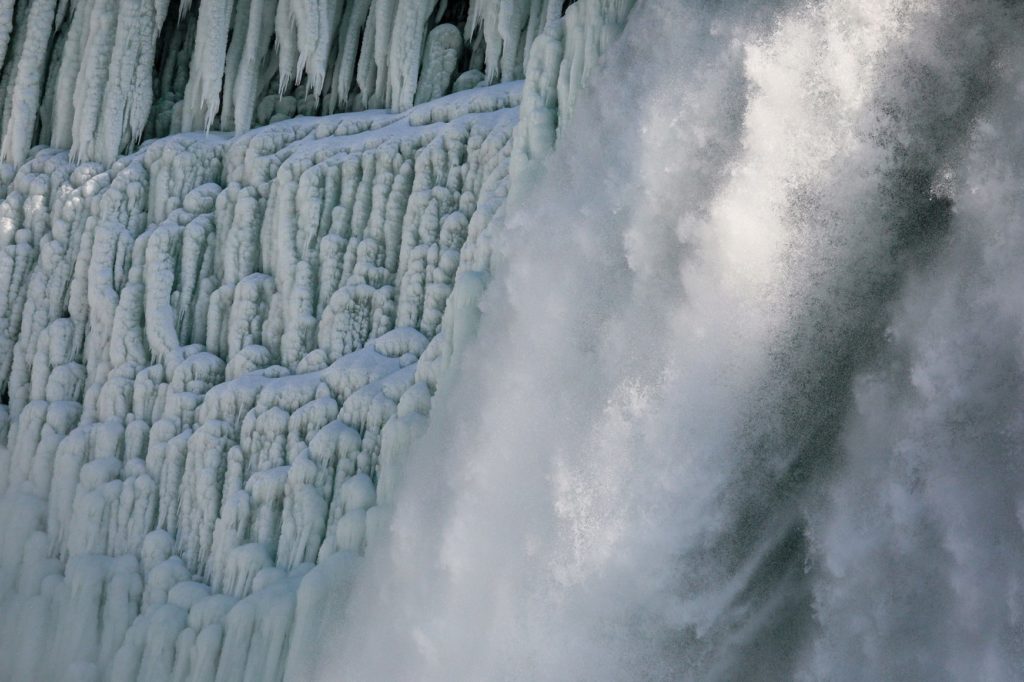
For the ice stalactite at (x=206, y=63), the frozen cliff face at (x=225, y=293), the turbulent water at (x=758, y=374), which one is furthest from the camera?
the ice stalactite at (x=206, y=63)

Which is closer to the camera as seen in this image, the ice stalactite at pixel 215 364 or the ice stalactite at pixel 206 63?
the ice stalactite at pixel 215 364

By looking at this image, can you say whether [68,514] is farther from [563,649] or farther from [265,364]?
[563,649]

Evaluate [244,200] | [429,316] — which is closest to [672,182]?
[429,316]

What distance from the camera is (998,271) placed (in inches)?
126

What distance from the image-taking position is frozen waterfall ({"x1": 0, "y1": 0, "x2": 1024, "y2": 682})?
3.35 m

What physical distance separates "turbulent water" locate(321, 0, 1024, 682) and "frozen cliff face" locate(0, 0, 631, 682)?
2.33 feet

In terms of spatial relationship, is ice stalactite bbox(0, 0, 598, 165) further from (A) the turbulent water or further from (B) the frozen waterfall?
(A) the turbulent water

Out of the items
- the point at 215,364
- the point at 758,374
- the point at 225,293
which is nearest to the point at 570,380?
the point at 758,374

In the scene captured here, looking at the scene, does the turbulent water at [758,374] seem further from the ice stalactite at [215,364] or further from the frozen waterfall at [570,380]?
the ice stalactite at [215,364]

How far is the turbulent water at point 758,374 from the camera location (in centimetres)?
326

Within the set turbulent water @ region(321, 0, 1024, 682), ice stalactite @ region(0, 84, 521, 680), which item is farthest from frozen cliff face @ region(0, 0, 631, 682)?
turbulent water @ region(321, 0, 1024, 682)

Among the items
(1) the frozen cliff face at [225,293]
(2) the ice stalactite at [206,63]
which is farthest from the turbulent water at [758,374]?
(2) the ice stalactite at [206,63]

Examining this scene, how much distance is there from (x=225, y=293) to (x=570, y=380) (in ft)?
11.6

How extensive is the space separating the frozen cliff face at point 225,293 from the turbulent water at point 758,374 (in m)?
0.71
